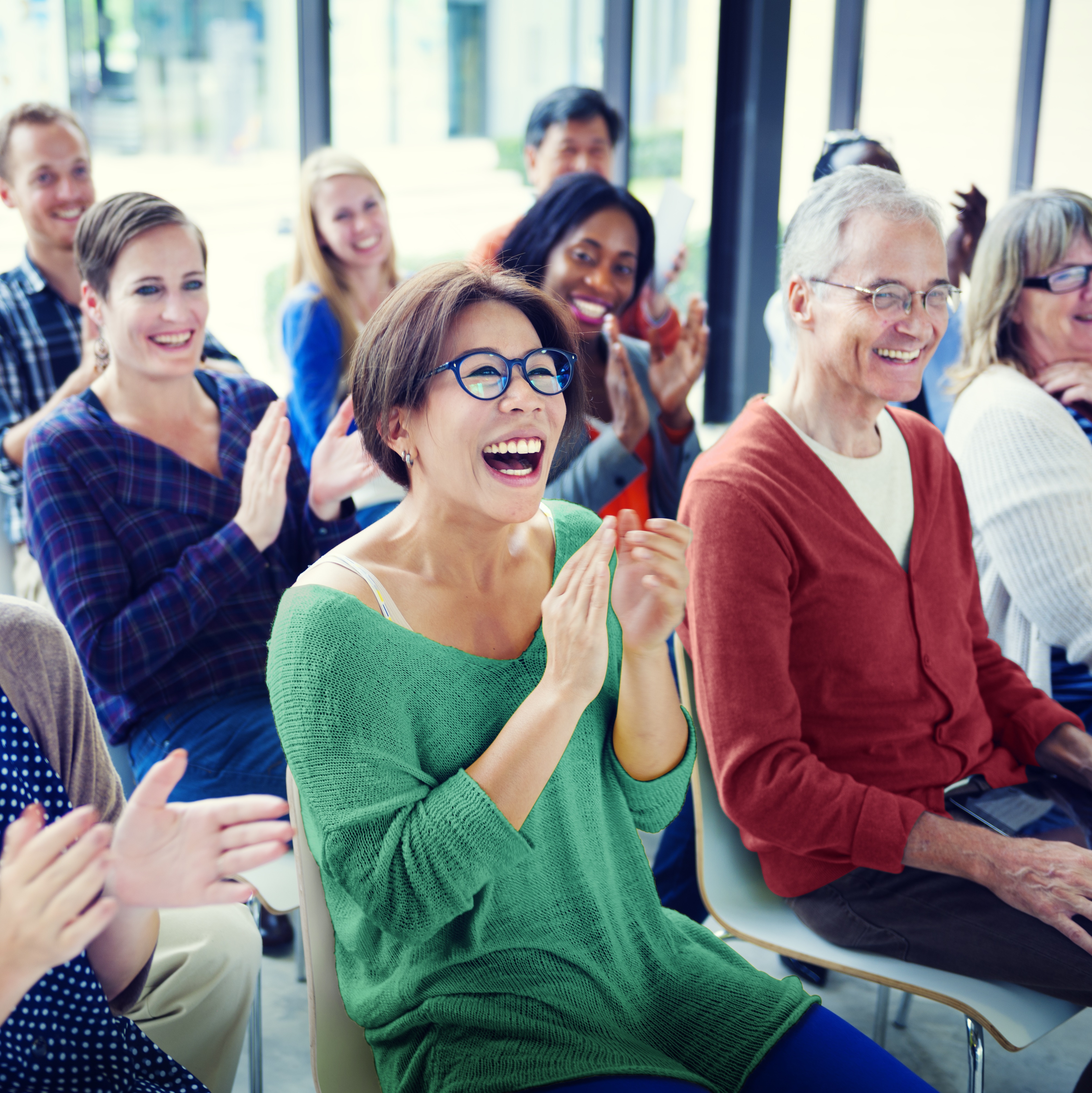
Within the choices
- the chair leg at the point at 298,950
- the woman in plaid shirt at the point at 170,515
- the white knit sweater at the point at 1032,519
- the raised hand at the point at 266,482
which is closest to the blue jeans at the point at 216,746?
the woman in plaid shirt at the point at 170,515

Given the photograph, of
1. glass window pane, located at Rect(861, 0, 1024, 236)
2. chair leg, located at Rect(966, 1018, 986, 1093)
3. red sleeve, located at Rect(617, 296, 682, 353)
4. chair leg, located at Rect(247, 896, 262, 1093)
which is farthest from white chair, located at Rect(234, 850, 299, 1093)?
glass window pane, located at Rect(861, 0, 1024, 236)

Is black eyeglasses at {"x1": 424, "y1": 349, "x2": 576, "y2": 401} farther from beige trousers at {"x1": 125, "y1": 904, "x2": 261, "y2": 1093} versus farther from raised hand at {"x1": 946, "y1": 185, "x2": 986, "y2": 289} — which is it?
raised hand at {"x1": 946, "y1": 185, "x2": 986, "y2": 289}

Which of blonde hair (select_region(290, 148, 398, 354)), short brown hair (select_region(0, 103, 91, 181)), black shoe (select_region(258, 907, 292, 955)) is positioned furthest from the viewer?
→ blonde hair (select_region(290, 148, 398, 354))

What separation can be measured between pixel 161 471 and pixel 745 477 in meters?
1.05

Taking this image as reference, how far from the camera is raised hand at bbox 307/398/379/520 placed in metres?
1.96

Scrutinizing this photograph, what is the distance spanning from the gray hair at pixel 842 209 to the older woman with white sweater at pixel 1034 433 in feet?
1.49

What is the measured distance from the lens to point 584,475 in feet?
7.35

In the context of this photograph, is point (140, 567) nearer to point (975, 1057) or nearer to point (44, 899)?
point (44, 899)

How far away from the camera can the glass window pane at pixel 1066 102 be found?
5543 millimetres

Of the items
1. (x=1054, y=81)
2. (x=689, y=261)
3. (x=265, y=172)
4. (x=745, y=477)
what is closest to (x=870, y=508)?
(x=745, y=477)

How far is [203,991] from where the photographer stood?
4.21 ft

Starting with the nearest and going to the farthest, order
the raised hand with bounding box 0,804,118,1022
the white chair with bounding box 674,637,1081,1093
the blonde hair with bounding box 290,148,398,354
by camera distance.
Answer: the raised hand with bounding box 0,804,118,1022 < the white chair with bounding box 674,637,1081,1093 < the blonde hair with bounding box 290,148,398,354

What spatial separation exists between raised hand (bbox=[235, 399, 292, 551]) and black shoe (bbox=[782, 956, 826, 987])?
128 cm

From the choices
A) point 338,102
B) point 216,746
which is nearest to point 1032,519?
point 216,746
